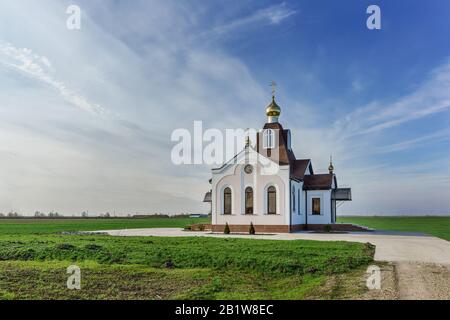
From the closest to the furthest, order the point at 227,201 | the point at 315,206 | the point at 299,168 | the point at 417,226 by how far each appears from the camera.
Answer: the point at 227,201, the point at 315,206, the point at 299,168, the point at 417,226

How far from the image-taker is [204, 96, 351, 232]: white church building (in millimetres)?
29359

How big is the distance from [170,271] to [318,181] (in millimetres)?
24331

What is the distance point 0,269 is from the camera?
11.6 metres

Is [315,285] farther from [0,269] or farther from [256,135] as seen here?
[256,135]

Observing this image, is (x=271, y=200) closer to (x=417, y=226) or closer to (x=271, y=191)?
(x=271, y=191)

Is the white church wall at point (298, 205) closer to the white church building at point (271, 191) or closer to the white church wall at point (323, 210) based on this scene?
the white church building at point (271, 191)

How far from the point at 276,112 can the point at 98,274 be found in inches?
1016

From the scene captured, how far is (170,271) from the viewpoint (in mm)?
11062

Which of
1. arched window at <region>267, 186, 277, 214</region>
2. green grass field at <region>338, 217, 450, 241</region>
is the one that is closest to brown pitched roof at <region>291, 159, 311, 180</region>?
arched window at <region>267, 186, 277, 214</region>

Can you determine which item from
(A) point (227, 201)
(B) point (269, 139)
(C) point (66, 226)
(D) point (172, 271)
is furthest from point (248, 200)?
(C) point (66, 226)

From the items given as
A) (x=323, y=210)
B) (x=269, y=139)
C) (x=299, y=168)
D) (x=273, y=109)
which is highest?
(x=273, y=109)

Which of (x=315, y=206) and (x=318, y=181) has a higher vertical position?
(x=318, y=181)

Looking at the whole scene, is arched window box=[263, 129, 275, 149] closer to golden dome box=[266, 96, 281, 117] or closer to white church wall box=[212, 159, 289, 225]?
golden dome box=[266, 96, 281, 117]
